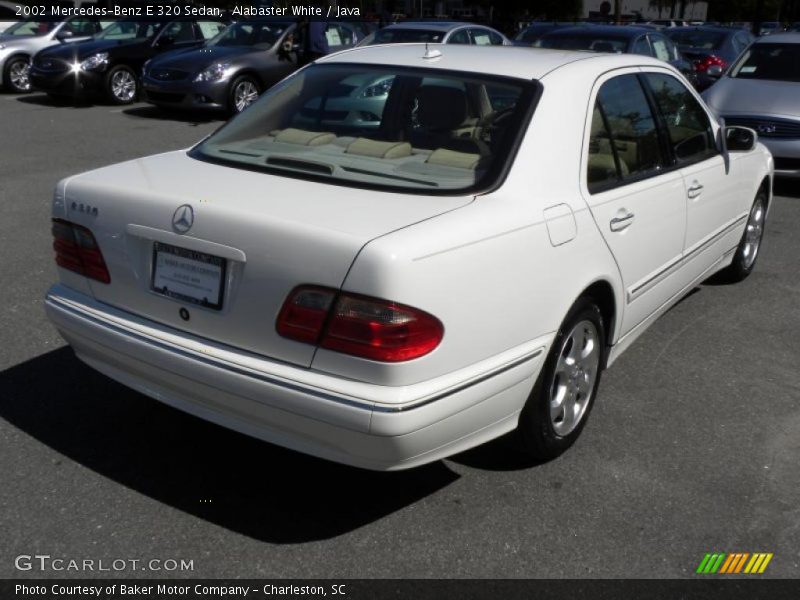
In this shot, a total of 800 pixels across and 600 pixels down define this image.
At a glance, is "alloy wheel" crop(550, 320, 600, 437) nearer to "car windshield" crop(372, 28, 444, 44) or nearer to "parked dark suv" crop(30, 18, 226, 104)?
"car windshield" crop(372, 28, 444, 44)

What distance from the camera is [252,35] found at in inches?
598

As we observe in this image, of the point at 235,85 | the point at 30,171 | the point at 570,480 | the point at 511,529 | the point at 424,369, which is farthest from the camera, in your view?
the point at 235,85

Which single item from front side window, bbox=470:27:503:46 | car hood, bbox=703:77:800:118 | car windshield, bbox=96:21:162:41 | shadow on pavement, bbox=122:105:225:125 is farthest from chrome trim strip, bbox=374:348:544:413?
car windshield, bbox=96:21:162:41

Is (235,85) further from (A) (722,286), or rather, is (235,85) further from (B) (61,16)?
(A) (722,286)

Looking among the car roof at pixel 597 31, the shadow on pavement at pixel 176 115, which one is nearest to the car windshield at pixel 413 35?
the car roof at pixel 597 31

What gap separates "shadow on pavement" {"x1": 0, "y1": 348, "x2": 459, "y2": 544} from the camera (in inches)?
132

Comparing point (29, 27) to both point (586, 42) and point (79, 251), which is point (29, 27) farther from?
point (79, 251)

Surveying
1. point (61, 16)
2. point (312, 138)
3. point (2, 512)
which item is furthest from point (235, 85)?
point (2, 512)

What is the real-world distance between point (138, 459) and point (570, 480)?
5.59 feet

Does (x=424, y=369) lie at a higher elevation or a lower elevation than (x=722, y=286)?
higher

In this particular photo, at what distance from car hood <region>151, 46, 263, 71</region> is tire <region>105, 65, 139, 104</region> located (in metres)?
1.45

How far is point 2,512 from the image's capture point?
129 inches

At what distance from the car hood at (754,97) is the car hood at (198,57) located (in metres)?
7.41

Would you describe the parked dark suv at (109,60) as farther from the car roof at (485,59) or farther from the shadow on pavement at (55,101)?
the car roof at (485,59)
